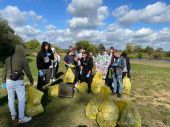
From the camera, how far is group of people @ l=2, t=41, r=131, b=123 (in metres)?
5.70

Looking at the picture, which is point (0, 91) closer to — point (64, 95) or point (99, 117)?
point (64, 95)

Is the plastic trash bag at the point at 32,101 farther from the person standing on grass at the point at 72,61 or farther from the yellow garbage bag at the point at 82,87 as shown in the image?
the person standing on grass at the point at 72,61

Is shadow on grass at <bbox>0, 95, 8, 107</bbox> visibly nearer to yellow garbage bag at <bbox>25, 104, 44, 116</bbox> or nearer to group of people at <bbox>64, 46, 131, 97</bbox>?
yellow garbage bag at <bbox>25, 104, 44, 116</bbox>

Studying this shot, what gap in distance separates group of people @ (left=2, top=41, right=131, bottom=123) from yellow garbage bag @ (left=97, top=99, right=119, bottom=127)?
1.70 meters

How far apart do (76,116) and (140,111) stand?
1959mm

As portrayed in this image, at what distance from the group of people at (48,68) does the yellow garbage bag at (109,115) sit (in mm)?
1705

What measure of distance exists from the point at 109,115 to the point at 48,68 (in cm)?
339

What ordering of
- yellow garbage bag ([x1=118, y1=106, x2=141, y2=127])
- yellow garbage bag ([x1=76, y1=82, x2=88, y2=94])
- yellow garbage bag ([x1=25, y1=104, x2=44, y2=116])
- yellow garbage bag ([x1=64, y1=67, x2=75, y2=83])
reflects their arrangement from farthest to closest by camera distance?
yellow garbage bag ([x1=64, y1=67, x2=75, y2=83]), yellow garbage bag ([x1=76, y1=82, x2=88, y2=94]), yellow garbage bag ([x1=25, y1=104, x2=44, y2=116]), yellow garbage bag ([x1=118, y1=106, x2=141, y2=127])

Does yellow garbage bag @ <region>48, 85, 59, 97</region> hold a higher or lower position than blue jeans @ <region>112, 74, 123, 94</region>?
lower

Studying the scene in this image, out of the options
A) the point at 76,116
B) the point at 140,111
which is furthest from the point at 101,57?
the point at 76,116

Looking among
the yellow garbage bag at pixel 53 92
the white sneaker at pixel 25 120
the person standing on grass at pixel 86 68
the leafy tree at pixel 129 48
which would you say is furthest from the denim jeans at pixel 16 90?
the leafy tree at pixel 129 48

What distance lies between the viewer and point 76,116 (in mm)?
6750

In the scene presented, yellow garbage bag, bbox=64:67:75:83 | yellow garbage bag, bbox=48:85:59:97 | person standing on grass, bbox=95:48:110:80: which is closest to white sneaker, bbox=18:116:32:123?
yellow garbage bag, bbox=48:85:59:97

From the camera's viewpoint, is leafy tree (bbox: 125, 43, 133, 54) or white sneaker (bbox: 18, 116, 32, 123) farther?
leafy tree (bbox: 125, 43, 133, 54)
